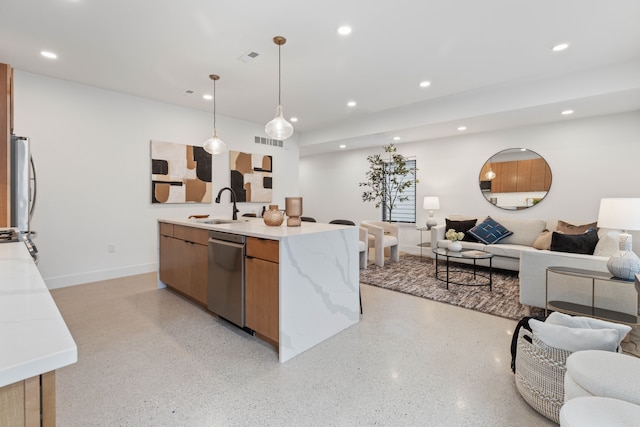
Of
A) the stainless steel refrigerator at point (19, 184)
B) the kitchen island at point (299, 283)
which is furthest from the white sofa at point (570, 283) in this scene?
the stainless steel refrigerator at point (19, 184)

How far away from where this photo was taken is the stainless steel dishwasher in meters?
2.54

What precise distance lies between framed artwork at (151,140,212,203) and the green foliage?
336 centimetres

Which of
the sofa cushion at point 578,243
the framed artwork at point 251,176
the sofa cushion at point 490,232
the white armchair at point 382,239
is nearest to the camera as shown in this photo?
the sofa cushion at point 578,243

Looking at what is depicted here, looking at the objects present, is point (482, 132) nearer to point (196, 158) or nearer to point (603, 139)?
point (603, 139)

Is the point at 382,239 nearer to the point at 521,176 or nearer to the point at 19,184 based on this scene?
the point at 521,176

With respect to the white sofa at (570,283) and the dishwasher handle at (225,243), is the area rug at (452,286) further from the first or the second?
the dishwasher handle at (225,243)

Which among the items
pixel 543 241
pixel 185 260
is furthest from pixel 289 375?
pixel 543 241

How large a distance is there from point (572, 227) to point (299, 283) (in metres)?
4.24

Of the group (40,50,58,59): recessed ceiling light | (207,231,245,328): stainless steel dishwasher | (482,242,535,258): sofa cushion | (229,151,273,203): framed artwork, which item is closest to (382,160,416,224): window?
(482,242,535,258): sofa cushion

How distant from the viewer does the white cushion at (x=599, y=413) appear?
0.99m

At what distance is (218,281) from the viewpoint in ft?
9.14

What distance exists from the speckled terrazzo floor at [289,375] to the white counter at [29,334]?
3.69 ft

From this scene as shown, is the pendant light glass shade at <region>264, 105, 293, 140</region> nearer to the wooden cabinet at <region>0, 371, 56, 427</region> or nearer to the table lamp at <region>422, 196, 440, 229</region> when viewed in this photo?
the wooden cabinet at <region>0, 371, 56, 427</region>

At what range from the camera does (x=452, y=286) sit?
13.4 ft
